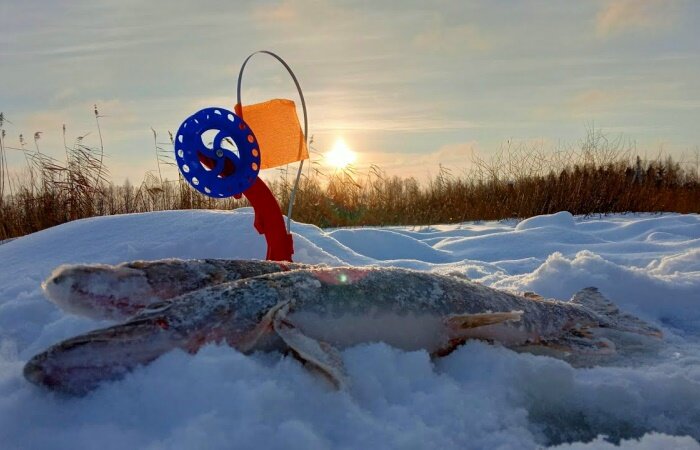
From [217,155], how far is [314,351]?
1320 mm

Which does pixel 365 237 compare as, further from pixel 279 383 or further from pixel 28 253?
pixel 279 383

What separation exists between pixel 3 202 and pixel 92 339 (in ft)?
26.2

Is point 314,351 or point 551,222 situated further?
point 551,222

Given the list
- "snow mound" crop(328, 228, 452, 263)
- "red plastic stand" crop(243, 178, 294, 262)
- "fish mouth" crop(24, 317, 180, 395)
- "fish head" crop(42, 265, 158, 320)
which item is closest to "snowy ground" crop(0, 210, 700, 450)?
"fish mouth" crop(24, 317, 180, 395)

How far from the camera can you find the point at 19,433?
4.66ft

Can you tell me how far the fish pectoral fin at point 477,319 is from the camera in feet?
6.22

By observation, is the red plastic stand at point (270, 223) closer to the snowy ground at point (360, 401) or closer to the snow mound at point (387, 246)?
the snowy ground at point (360, 401)

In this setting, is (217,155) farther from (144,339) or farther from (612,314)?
(612,314)

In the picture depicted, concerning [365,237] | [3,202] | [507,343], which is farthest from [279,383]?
[3,202]

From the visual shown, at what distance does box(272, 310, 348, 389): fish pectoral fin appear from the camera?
154 cm

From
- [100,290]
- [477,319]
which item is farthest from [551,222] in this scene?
[100,290]

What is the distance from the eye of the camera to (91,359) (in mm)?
1513

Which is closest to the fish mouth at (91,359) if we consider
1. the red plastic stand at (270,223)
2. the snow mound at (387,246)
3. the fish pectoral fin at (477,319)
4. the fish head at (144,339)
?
the fish head at (144,339)

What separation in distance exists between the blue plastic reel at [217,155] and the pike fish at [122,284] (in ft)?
2.05
